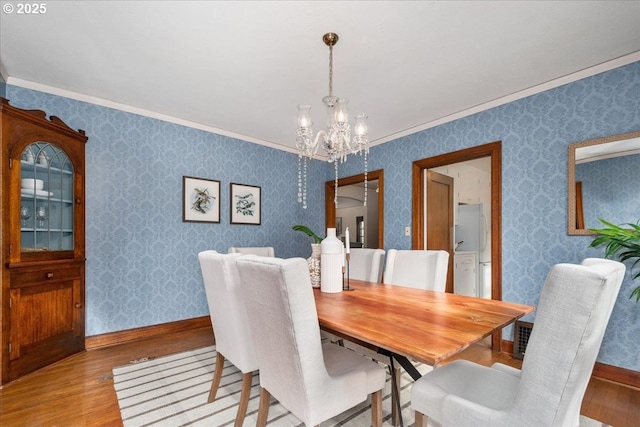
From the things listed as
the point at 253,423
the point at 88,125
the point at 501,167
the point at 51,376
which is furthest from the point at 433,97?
the point at 51,376

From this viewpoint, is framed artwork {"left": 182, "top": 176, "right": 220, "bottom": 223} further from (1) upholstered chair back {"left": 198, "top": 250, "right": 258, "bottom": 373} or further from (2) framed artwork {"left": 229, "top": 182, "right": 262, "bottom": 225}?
(1) upholstered chair back {"left": 198, "top": 250, "right": 258, "bottom": 373}

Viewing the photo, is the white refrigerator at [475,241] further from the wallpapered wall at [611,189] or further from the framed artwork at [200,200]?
the framed artwork at [200,200]

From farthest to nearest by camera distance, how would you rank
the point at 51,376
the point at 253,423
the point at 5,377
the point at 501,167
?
the point at 501,167
the point at 51,376
the point at 5,377
the point at 253,423

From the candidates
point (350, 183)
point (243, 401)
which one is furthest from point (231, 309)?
point (350, 183)

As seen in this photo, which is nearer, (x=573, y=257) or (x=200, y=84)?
(x=573, y=257)

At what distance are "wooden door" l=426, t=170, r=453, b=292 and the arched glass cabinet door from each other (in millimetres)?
3748

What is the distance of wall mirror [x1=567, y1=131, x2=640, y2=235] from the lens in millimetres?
2139

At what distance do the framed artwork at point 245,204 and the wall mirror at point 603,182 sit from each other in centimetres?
335

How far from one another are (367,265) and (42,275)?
2686 millimetres

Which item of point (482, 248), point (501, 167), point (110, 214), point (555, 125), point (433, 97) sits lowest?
point (482, 248)

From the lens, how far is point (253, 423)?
1.66 m

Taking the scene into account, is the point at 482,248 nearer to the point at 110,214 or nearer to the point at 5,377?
the point at 110,214

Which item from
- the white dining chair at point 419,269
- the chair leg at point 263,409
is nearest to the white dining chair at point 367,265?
the white dining chair at point 419,269

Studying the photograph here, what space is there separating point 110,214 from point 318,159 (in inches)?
116
